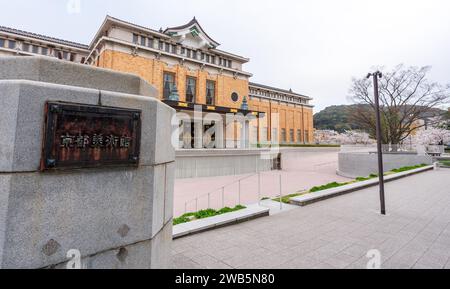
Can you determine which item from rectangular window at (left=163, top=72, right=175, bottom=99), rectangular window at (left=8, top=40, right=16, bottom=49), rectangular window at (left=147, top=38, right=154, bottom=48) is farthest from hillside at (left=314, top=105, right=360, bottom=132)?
rectangular window at (left=8, top=40, right=16, bottom=49)

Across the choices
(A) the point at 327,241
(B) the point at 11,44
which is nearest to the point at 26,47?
(B) the point at 11,44

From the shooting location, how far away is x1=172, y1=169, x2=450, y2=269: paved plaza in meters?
3.50

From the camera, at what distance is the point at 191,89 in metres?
26.3

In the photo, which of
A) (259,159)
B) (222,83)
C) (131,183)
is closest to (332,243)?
(131,183)

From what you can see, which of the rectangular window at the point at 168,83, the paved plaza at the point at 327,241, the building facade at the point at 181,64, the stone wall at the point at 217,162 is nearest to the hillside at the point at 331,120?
the building facade at the point at 181,64

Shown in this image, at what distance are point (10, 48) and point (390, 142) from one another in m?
45.3

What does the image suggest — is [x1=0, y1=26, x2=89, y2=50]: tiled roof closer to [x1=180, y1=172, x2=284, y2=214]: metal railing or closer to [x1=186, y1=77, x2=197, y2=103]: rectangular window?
[x1=186, y1=77, x2=197, y2=103]: rectangular window

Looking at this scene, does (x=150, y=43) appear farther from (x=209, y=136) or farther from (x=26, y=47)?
(x=26, y=47)

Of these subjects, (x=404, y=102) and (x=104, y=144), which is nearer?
(x=104, y=144)

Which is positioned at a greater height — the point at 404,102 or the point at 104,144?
the point at 404,102

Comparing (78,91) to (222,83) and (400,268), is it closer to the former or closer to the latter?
(400,268)

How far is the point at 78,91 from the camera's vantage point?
200cm

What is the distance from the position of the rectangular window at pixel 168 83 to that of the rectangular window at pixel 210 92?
472 centimetres
